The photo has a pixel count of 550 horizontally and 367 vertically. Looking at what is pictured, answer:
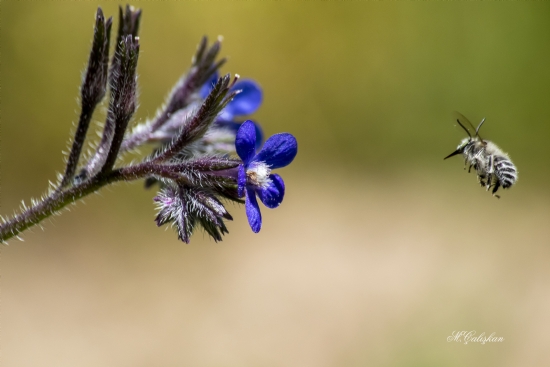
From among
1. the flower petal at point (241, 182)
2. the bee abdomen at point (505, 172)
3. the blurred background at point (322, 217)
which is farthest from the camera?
the blurred background at point (322, 217)

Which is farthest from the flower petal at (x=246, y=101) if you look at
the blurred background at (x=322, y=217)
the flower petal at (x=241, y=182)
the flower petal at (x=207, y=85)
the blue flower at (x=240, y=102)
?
the blurred background at (x=322, y=217)

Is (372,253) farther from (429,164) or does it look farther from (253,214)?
(253,214)

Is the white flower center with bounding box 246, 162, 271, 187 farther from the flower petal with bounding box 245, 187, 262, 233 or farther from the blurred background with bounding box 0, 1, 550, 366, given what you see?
the blurred background with bounding box 0, 1, 550, 366

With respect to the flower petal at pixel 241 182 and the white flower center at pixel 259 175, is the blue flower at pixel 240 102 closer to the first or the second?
the white flower center at pixel 259 175

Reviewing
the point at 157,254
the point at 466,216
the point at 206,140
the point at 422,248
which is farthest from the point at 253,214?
the point at 466,216

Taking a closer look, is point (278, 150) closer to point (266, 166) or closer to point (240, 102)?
point (266, 166)

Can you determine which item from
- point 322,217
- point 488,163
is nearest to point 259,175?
point 488,163
